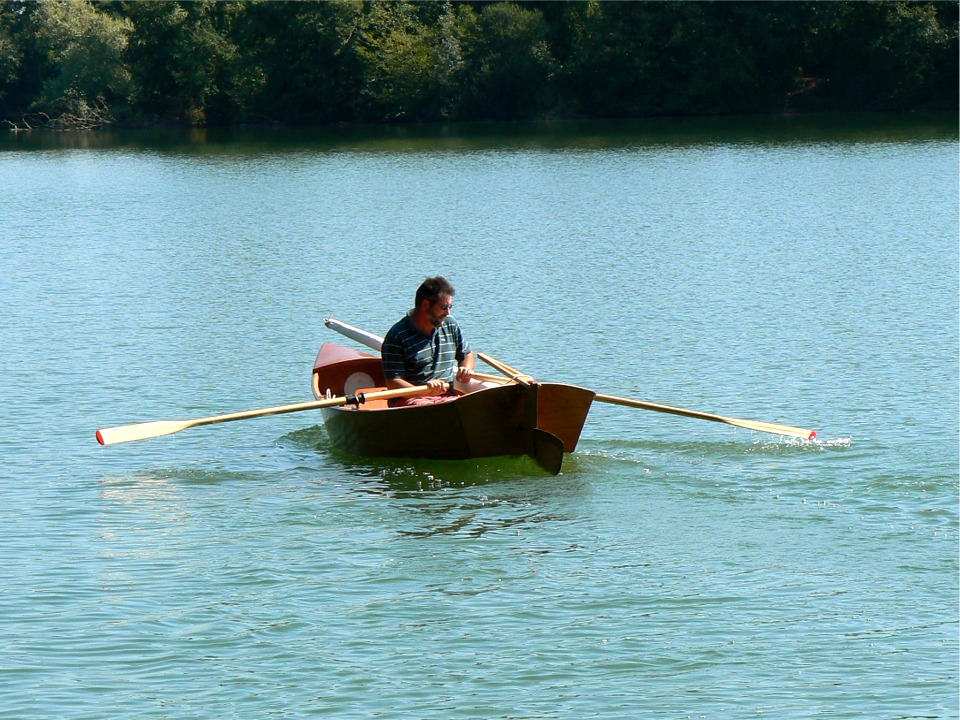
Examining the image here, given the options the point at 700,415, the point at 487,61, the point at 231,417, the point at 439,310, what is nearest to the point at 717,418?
the point at 700,415

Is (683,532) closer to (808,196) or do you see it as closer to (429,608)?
(429,608)

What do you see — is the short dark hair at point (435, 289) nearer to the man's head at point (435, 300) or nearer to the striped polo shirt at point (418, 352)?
the man's head at point (435, 300)

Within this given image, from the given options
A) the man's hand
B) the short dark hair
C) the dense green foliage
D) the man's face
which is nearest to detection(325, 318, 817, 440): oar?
the man's hand

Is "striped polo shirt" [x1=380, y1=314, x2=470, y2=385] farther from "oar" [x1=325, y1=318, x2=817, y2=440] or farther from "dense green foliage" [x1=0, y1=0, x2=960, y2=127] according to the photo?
"dense green foliage" [x1=0, y1=0, x2=960, y2=127]

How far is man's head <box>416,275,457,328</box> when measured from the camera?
10.9 m

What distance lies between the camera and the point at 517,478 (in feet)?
34.9

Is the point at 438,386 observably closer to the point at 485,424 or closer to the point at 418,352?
the point at 418,352

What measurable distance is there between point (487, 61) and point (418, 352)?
181 feet

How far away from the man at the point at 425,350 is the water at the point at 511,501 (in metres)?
0.65

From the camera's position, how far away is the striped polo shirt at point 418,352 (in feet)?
36.8

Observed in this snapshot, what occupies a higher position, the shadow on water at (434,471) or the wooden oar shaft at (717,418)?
the wooden oar shaft at (717,418)

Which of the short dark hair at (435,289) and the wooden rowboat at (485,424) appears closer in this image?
the wooden rowboat at (485,424)

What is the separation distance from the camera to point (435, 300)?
10906mm

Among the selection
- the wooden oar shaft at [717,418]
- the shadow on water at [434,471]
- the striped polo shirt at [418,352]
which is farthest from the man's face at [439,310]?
the wooden oar shaft at [717,418]
